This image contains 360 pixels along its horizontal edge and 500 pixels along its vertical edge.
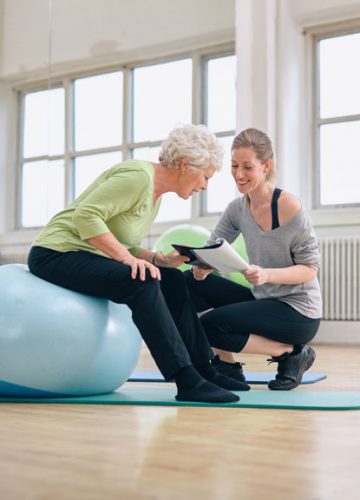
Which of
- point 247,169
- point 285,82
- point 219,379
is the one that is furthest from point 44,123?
point 219,379

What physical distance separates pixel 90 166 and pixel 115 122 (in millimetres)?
507

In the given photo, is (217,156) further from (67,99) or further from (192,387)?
(67,99)

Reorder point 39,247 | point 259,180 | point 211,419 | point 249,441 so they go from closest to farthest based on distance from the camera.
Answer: point 249,441
point 211,419
point 39,247
point 259,180

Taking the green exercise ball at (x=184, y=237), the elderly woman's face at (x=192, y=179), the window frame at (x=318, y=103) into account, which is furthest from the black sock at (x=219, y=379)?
the window frame at (x=318, y=103)

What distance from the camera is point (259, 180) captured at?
2.98m

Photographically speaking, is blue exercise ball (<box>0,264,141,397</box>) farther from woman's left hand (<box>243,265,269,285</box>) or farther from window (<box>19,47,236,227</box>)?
window (<box>19,47,236,227</box>)

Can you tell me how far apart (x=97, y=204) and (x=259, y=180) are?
2.27 feet

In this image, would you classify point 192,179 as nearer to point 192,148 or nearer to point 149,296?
point 192,148

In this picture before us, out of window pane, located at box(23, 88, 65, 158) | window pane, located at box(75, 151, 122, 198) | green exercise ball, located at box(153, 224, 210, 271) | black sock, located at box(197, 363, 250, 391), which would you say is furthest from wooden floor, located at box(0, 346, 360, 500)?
window pane, located at box(23, 88, 65, 158)

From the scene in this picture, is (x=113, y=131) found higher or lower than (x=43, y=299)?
higher

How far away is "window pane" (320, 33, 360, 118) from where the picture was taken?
654 cm

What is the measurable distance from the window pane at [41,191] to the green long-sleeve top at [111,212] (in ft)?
17.4

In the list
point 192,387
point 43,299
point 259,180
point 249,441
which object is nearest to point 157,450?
point 249,441

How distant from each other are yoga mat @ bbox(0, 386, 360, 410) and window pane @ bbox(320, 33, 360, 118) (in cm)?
409
